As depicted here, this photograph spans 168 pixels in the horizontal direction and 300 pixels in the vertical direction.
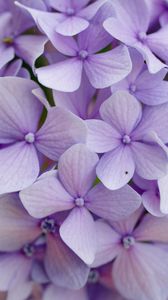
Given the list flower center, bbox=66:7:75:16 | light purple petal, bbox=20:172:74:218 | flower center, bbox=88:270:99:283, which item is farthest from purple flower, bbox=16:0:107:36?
flower center, bbox=88:270:99:283

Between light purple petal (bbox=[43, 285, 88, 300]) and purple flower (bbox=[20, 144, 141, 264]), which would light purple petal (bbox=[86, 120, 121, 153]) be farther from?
light purple petal (bbox=[43, 285, 88, 300])

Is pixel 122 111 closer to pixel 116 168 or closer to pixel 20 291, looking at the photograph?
pixel 116 168

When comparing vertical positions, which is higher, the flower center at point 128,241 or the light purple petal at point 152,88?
the light purple petal at point 152,88

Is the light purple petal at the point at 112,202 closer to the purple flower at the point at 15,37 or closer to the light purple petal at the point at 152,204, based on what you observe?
the light purple petal at the point at 152,204

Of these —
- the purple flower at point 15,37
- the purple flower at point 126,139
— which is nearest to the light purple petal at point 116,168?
the purple flower at point 126,139

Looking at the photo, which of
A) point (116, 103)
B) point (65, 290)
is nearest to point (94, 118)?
point (116, 103)
